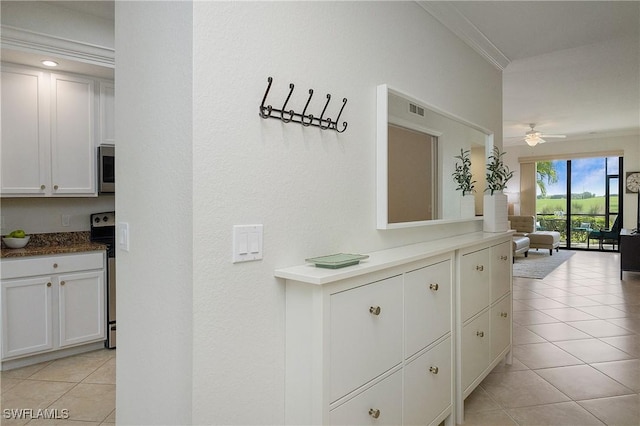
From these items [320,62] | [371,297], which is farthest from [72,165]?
[371,297]

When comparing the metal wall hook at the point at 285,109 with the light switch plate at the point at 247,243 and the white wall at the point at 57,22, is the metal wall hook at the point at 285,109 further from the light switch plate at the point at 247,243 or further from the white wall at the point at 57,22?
the white wall at the point at 57,22

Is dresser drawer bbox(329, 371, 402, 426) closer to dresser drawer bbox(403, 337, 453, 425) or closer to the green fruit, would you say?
dresser drawer bbox(403, 337, 453, 425)

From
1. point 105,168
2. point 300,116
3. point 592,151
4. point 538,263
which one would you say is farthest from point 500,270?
point 592,151

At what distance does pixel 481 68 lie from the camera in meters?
3.22

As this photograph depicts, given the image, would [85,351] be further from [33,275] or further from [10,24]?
[10,24]

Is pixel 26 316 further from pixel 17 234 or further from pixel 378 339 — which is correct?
pixel 378 339

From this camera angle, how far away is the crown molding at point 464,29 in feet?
7.97

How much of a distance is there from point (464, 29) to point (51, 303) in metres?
3.66

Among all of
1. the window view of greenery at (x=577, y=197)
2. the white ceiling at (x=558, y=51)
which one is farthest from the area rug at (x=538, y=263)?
the white ceiling at (x=558, y=51)

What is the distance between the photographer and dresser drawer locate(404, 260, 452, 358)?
1.78 m

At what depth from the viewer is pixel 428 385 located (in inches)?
75.9

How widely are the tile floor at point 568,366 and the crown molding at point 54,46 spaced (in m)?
3.68

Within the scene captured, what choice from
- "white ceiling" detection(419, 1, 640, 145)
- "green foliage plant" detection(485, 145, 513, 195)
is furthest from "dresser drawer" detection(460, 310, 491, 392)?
"white ceiling" detection(419, 1, 640, 145)

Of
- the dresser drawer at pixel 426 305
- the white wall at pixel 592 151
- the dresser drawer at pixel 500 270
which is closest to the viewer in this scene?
the dresser drawer at pixel 426 305
